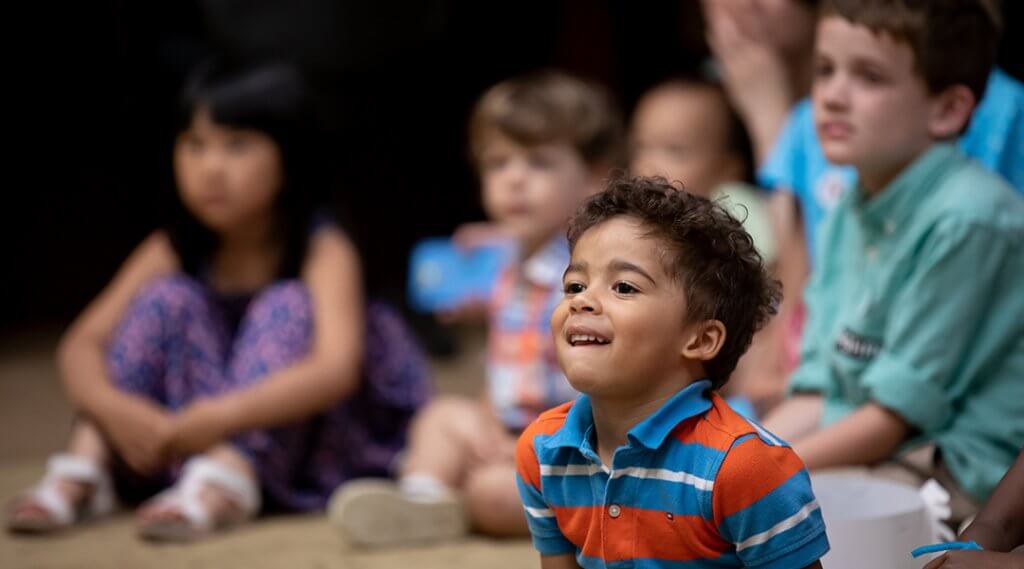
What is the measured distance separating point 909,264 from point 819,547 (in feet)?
2.00

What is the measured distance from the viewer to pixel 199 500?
235cm

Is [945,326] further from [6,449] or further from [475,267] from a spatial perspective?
[6,449]

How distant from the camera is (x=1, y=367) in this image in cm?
383

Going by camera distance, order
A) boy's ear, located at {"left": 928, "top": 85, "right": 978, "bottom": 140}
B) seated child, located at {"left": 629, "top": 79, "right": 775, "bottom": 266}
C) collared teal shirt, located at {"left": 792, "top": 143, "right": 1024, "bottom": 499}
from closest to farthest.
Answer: collared teal shirt, located at {"left": 792, "top": 143, "right": 1024, "bottom": 499} < boy's ear, located at {"left": 928, "top": 85, "right": 978, "bottom": 140} < seated child, located at {"left": 629, "top": 79, "right": 775, "bottom": 266}

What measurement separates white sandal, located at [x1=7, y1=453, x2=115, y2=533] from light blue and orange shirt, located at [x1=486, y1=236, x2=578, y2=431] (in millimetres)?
725

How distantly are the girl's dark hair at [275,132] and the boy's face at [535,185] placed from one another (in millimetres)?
367

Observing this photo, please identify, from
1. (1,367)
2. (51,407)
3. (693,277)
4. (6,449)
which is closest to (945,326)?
(693,277)

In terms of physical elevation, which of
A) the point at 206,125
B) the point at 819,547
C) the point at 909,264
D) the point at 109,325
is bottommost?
the point at 819,547

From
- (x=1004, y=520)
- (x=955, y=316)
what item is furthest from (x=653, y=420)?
(x=955, y=316)

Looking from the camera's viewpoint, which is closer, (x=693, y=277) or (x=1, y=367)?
(x=693, y=277)

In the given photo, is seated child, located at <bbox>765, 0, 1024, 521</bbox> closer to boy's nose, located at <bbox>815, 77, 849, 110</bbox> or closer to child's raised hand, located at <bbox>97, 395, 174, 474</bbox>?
boy's nose, located at <bbox>815, 77, 849, 110</bbox>

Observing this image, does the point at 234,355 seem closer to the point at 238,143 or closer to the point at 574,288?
the point at 238,143

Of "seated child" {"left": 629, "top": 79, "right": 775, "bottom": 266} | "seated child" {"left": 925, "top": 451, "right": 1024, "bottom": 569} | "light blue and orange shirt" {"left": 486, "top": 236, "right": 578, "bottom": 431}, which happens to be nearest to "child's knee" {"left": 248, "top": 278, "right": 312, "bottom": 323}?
"light blue and orange shirt" {"left": 486, "top": 236, "right": 578, "bottom": 431}

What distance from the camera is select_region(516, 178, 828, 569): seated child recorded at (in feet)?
4.34
